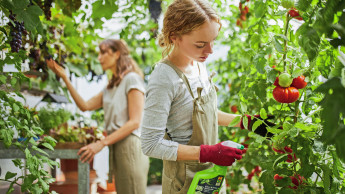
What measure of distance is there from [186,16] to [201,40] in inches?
3.8

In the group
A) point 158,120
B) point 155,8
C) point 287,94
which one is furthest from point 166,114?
point 155,8

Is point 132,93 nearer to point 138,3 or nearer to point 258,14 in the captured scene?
point 138,3

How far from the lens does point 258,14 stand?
50.4 inches

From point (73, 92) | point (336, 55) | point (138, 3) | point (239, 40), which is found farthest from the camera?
point (239, 40)

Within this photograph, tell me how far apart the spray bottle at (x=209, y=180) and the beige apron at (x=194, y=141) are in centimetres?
9

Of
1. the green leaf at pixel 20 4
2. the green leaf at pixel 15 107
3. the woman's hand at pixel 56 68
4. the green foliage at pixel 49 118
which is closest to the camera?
the green leaf at pixel 20 4

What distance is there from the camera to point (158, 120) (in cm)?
121

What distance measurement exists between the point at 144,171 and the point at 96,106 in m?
0.60

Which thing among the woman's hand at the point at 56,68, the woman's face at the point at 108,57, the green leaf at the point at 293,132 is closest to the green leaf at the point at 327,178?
the green leaf at the point at 293,132

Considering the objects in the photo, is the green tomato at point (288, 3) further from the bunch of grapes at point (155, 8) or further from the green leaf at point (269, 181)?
the bunch of grapes at point (155, 8)

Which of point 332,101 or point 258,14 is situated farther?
point 258,14

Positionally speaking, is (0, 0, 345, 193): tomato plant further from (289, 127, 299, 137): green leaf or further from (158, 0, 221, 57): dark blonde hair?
(158, 0, 221, 57): dark blonde hair

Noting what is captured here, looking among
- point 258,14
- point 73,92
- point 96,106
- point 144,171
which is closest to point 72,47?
point 73,92

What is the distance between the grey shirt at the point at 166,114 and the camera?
3.98 ft
